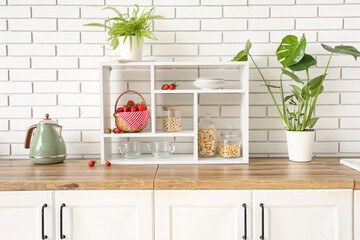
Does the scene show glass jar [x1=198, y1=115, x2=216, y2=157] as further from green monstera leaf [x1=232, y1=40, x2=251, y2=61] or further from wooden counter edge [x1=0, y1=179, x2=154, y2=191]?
wooden counter edge [x1=0, y1=179, x2=154, y2=191]

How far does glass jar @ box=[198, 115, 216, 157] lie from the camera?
2098 mm

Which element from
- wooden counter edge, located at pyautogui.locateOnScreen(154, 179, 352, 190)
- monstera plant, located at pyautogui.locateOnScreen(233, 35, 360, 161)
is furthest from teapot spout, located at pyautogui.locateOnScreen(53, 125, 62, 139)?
monstera plant, located at pyautogui.locateOnScreen(233, 35, 360, 161)

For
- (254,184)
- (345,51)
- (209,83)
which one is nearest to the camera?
(254,184)

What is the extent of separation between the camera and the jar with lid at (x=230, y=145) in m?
2.05

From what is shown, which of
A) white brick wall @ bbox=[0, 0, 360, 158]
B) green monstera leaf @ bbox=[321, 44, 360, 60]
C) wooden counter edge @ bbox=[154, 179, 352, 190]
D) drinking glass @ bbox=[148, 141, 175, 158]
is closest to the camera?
wooden counter edge @ bbox=[154, 179, 352, 190]

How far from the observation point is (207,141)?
210 cm

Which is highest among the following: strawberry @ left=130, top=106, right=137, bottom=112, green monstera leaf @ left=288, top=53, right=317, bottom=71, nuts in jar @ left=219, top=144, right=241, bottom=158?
green monstera leaf @ left=288, top=53, right=317, bottom=71

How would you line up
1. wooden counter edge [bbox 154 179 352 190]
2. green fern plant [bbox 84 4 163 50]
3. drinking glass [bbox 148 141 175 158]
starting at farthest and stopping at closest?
drinking glass [bbox 148 141 175 158], green fern plant [bbox 84 4 163 50], wooden counter edge [bbox 154 179 352 190]
